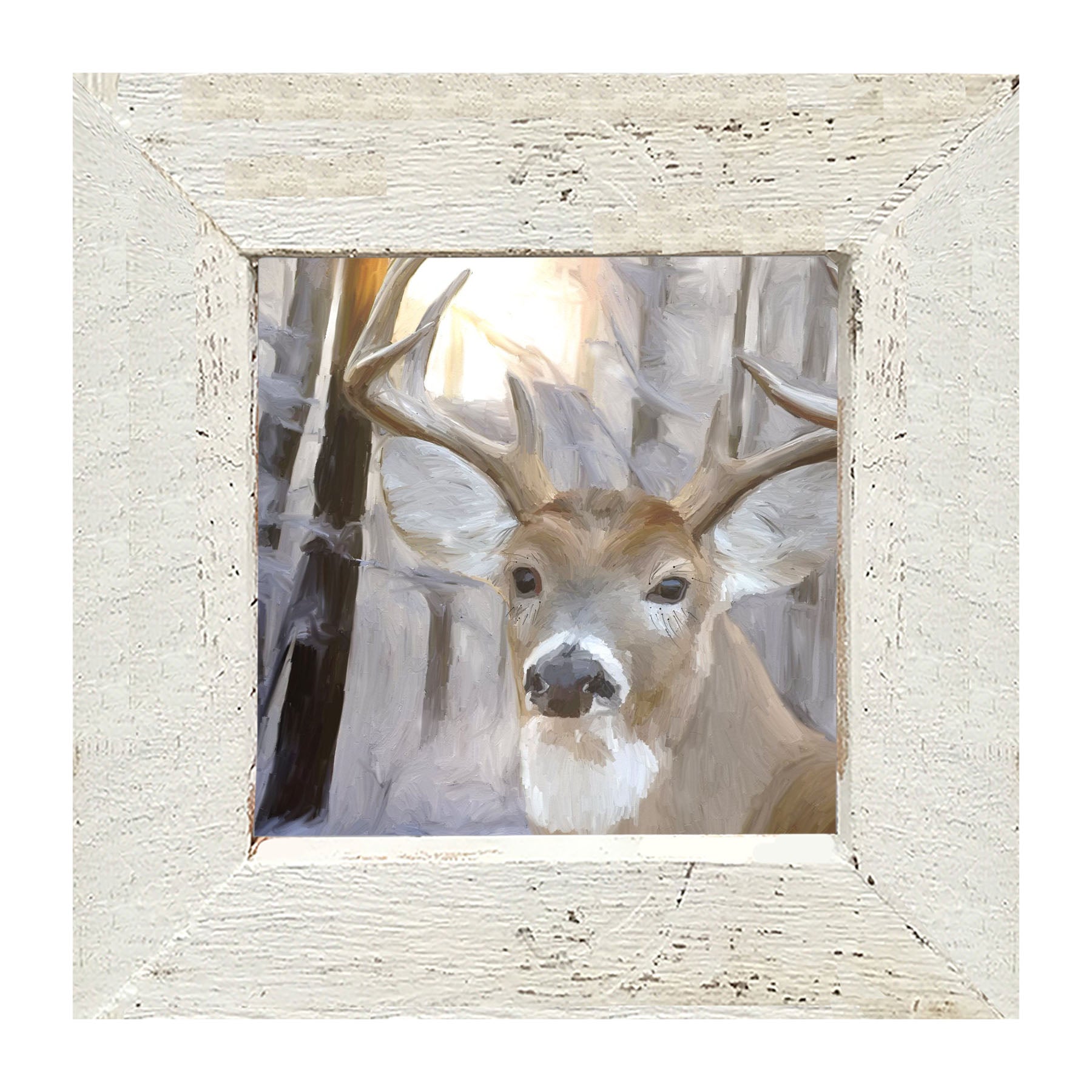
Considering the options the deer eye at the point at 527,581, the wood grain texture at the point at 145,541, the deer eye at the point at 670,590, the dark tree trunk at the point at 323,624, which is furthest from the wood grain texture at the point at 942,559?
the wood grain texture at the point at 145,541

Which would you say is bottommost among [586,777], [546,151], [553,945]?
[553,945]

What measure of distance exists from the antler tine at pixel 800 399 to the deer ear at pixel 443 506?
0.81 ft

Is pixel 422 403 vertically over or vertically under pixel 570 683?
over

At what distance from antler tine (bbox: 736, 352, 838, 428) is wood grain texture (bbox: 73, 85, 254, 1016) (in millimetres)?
443

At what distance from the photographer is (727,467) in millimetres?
868

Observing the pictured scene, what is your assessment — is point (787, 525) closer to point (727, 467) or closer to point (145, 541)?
point (727, 467)

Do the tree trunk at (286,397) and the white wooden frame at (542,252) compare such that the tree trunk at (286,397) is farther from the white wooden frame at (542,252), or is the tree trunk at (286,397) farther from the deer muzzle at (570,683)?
the deer muzzle at (570,683)

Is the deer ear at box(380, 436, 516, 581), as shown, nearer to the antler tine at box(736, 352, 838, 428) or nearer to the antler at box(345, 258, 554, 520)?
the antler at box(345, 258, 554, 520)

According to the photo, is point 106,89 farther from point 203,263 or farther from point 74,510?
point 74,510

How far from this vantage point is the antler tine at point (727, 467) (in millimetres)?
859

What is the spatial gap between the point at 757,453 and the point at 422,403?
0.97 feet

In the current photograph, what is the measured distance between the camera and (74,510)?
828 mm

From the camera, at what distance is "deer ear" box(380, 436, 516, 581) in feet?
2.86

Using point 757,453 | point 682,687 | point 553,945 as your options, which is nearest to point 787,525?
point 757,453
